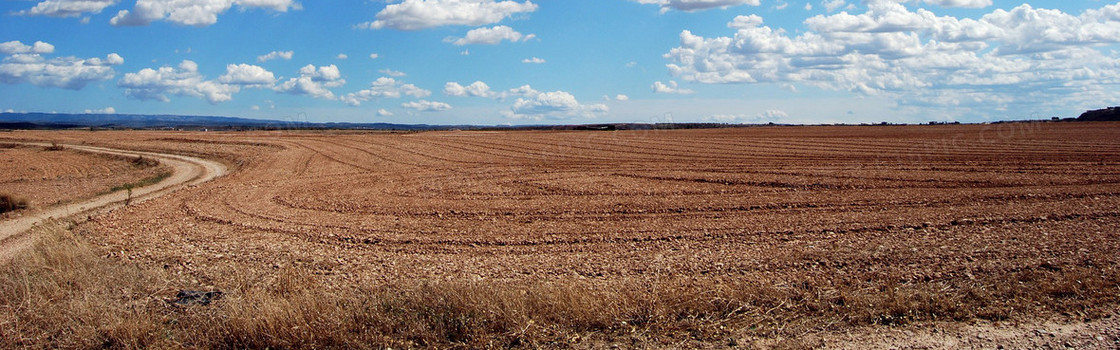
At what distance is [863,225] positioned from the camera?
39.4 feet

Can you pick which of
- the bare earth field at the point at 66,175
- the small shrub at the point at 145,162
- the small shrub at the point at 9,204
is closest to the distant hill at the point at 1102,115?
the small shrub at the point at 145,162

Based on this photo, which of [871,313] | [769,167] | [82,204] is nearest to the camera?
[871,313]

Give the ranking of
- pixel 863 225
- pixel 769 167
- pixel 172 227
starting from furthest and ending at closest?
pixel 769 167, pixel 172 227, pixel 863 225

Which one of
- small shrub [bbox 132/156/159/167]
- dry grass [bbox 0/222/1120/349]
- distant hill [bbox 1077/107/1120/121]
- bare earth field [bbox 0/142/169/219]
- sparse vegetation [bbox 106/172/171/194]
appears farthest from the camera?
distant hill [bbox 1077/107/1120/121]

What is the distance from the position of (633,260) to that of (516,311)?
11.9 feet

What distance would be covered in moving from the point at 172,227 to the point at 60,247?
278 centimetres

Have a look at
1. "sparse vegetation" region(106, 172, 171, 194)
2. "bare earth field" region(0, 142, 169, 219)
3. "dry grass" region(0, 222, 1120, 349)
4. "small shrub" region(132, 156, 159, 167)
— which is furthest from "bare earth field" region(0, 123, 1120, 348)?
"small shrub" region(132, 156, 159, 167)

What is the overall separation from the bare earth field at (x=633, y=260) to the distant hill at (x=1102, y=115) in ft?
273

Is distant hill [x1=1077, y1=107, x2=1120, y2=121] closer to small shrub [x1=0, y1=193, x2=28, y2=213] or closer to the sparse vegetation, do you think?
the sparse vegetation

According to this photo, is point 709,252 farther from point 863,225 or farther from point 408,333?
point 408,333

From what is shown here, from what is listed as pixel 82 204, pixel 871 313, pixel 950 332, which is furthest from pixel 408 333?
pixel 82 204

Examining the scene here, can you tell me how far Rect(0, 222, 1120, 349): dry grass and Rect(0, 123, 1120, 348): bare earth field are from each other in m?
0.03

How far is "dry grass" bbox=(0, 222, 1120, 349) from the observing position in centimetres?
613

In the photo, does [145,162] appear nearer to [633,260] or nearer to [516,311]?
[633,260]
